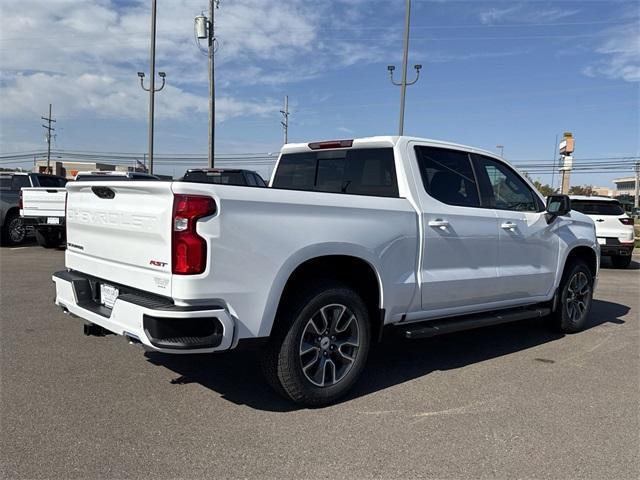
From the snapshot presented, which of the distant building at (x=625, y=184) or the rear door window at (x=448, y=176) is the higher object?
the distant building at (x=625, y=184)

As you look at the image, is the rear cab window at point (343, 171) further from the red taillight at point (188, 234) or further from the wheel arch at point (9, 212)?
the wheel arch at point (9, 212)

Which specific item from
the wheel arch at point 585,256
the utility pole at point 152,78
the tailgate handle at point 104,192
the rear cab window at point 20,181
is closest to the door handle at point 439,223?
the wheel arch at point 585,256

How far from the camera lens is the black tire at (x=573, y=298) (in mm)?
6203

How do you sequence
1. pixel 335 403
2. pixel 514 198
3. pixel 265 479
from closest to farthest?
pixel 265 479 → pixel 335 403 → pixel 514 198

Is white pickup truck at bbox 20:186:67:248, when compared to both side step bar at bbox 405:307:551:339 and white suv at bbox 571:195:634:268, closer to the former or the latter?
side step bar at bbox 405:307:551:339

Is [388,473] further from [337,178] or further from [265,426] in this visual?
[337,178]

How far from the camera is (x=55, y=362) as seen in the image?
4711 millimetres

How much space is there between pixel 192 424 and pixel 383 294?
1.65 m

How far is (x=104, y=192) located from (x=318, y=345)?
74.4 inches

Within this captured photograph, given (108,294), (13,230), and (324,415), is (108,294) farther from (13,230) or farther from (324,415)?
(13,230)

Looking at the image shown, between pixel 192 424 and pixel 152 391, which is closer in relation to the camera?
pixel 192 424

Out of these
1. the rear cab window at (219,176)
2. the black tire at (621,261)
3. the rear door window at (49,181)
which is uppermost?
the rear cab window at (219,176)

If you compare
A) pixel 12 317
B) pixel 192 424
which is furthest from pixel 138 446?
pixel 12 317

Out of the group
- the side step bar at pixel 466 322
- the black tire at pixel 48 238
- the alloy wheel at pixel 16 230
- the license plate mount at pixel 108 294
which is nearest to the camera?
the license plate mount at pixel 108 294
